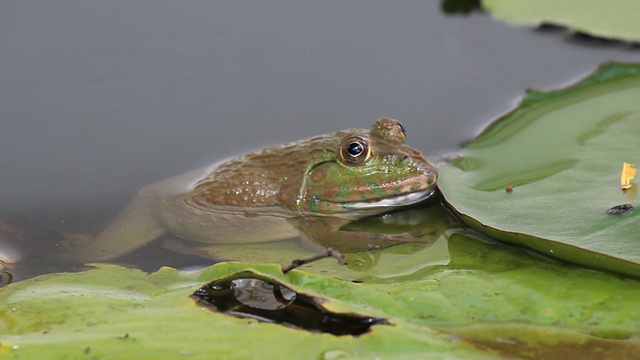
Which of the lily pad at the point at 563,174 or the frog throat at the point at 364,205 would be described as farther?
the frog throat at the point at 364,205

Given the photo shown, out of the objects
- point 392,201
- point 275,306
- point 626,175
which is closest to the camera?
point 275,306

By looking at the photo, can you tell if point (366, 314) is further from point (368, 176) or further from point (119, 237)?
point (119, 237)

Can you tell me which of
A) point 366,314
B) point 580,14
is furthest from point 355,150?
point 580,14

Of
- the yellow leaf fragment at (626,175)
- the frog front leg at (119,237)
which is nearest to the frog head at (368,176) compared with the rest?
the frog front leg at (119,237)

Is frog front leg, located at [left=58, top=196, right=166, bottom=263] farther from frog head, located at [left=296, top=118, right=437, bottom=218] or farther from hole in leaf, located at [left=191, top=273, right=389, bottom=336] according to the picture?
hole in leaf, located at [left=191, top=273, right=389, bottom=336]

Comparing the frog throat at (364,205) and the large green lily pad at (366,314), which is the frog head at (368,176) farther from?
the large green lily pad at (366,314)

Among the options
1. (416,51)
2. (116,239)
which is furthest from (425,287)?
(416,51)

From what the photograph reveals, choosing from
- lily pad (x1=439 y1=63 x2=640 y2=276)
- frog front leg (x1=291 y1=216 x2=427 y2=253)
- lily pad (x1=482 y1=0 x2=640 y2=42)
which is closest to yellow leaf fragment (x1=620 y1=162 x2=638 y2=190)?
lily pad (x1=439 y1=63 x2=640 y2=276)
